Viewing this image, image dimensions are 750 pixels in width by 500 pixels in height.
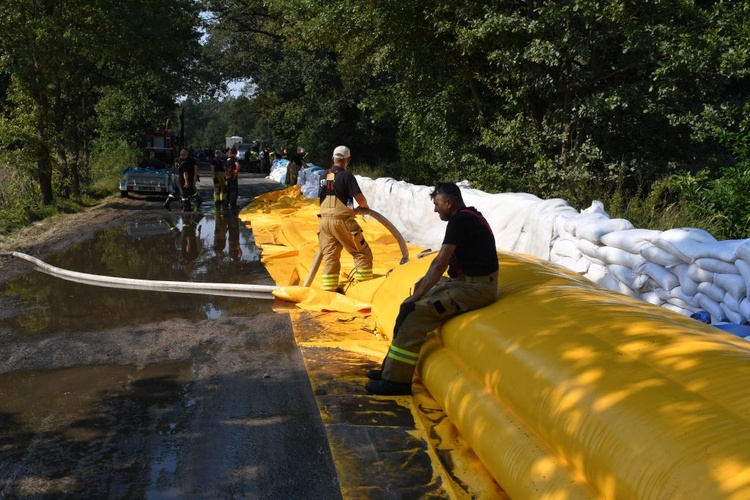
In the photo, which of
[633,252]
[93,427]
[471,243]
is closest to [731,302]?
[633,252]

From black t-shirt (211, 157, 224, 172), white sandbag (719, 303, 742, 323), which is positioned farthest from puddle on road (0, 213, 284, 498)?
black t-shirt (211, 157, 224, 172)

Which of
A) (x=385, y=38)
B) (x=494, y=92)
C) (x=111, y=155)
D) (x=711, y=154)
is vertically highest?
(x=385, y=38)

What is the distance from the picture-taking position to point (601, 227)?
21.7 ft

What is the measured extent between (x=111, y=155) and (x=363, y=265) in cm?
2606

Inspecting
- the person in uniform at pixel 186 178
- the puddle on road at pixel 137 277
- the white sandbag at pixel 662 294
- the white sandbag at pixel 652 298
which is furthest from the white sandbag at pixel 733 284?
the person in uniform at pixel 186 178

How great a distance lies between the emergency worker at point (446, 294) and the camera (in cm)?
496

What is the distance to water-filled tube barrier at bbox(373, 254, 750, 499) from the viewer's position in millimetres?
2674

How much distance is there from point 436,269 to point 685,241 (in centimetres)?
204

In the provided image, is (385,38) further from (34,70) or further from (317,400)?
(317,400)

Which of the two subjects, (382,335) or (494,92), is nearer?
(382,335)

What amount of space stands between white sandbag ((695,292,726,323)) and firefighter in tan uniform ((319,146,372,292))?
149 inches

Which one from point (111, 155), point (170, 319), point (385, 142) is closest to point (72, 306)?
point (170, 319)

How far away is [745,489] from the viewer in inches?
92.4

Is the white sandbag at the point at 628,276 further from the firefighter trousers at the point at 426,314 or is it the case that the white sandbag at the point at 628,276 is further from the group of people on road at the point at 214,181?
the group of people on road at the point at 214,181
